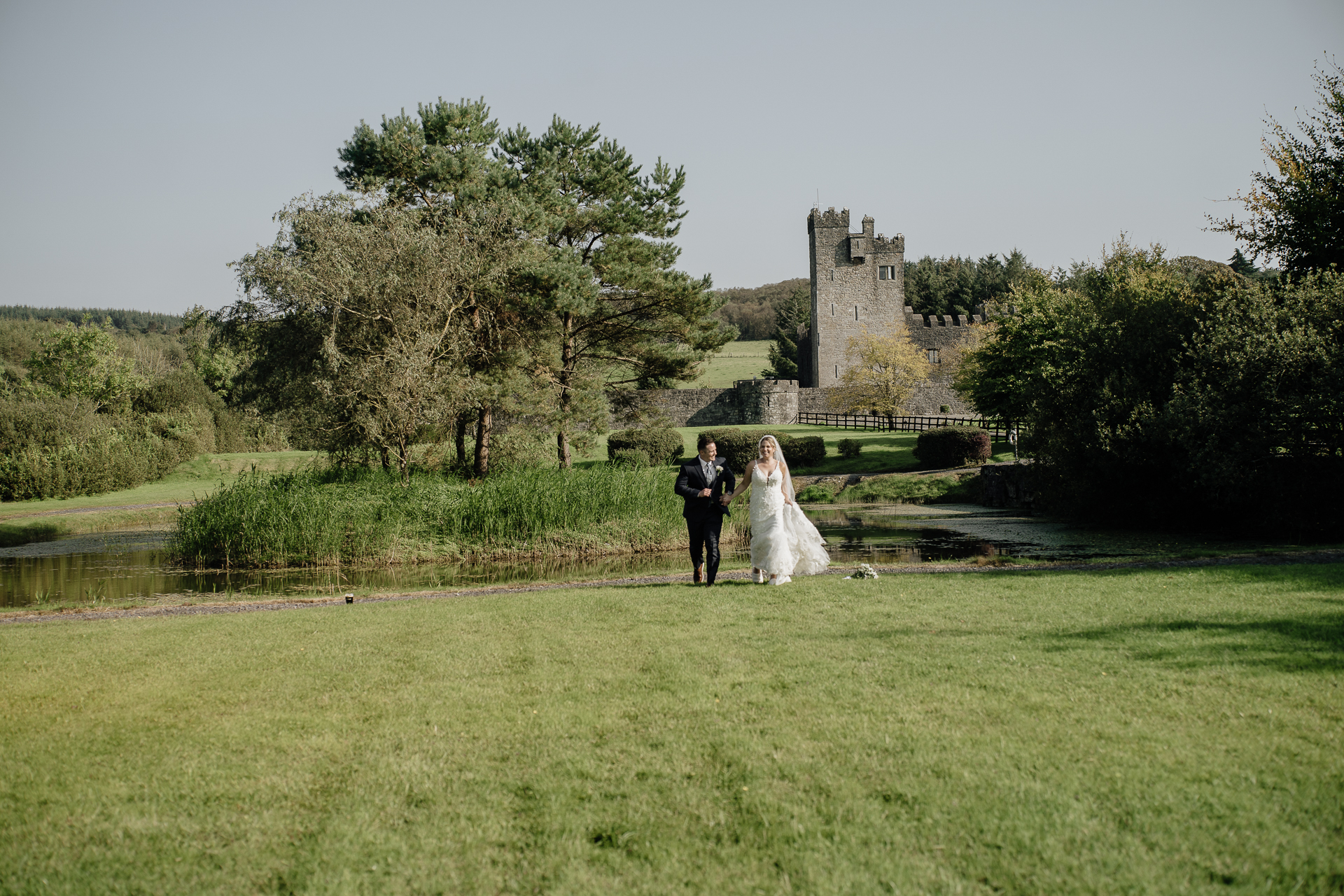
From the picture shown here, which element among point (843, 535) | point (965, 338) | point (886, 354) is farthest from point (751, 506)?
point (965, 338)

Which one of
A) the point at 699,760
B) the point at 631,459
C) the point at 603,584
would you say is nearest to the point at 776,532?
the point at 603,584

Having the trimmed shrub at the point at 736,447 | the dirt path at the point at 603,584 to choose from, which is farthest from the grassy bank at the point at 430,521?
the trimmed shrub at the point at 736,447

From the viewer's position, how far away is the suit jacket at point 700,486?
9.27 meters

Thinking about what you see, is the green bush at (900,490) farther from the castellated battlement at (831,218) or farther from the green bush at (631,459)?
the castellated battlement at (831,218)

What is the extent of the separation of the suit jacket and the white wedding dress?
0.33m

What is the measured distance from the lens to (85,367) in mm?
42656

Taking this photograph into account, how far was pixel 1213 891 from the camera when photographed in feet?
9.00

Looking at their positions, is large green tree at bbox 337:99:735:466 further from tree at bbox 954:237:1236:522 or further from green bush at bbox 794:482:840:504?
tree at bbox 954:237:1236:522

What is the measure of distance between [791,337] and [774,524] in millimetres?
66478

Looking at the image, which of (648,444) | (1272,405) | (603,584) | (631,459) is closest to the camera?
(603,584)

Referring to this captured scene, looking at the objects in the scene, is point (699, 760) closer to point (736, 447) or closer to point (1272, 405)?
point (1272, 405)

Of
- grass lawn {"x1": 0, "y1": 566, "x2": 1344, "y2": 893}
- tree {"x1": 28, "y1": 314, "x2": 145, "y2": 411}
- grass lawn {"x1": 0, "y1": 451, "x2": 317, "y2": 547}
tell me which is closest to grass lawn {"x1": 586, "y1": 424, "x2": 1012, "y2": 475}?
grass lawn {"x1": 0, "y1": 451, "x2": 317, "y2": 547}

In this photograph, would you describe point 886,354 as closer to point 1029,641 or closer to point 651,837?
point 1029,641

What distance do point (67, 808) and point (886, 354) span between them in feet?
149
